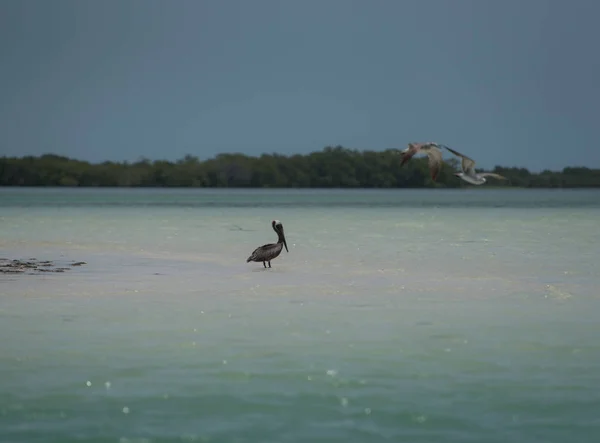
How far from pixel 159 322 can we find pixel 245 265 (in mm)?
8733

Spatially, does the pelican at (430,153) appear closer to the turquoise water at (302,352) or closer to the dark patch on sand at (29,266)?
the turquoise water at (302,352)

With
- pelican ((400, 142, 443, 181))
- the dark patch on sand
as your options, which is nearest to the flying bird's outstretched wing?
pelican ((400, 142, 443, 181))

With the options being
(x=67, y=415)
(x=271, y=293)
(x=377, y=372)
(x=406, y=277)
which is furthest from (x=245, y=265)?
(x=67, y=415)

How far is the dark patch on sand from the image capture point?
795 inches

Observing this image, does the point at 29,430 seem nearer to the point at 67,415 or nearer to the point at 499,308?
the point at 67,415

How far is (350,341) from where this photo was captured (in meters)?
12.3

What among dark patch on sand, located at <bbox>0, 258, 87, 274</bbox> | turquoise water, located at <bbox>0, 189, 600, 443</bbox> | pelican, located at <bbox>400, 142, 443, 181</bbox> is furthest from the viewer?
dark patch on sand, located at <bbox>0, 258, 87, 274</bbox>

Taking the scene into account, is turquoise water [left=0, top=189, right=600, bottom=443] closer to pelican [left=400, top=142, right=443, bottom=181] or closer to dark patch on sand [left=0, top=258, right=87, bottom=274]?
dark patch on sand [left=0, top=258, right=87, bottom=274]

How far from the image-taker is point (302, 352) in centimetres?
1160

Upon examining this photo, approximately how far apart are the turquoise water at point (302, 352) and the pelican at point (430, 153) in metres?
1.87

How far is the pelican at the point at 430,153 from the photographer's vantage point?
51.3ft

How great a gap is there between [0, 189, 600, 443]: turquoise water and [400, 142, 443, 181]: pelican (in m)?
1.87

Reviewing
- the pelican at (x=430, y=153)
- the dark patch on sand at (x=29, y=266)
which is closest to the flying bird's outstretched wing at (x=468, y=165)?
the pelican at (x=430, y=153)

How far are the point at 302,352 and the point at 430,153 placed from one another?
603 cm
